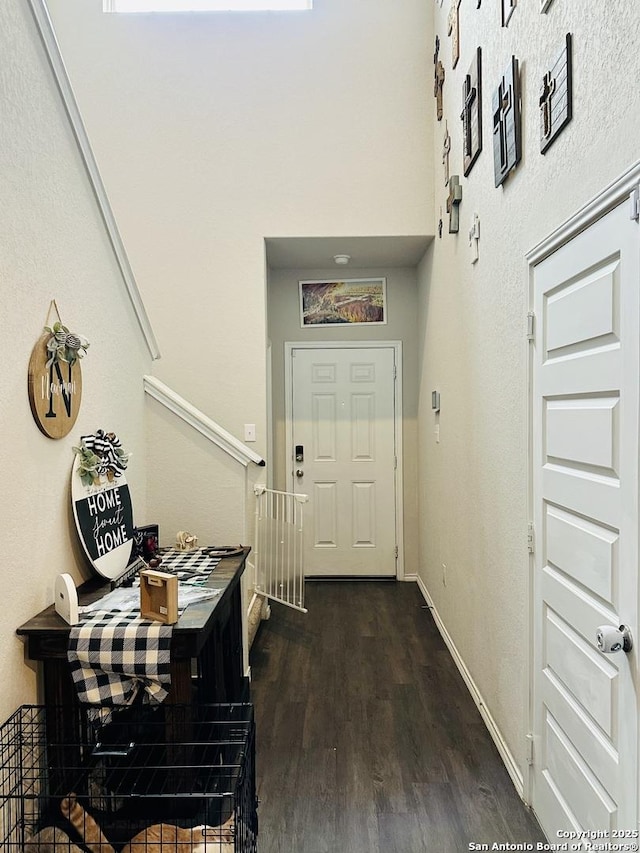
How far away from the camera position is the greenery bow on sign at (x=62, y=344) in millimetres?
1815

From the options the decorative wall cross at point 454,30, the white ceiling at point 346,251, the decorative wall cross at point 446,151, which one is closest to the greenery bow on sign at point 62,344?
the white ceiling at point 346,251

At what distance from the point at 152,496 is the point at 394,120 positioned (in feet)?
9.52

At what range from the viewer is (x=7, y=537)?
1600 mm

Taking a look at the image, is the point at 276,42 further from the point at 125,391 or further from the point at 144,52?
the point at 125,391

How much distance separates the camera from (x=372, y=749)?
2.43m

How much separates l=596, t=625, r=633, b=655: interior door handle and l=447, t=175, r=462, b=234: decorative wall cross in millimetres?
2363

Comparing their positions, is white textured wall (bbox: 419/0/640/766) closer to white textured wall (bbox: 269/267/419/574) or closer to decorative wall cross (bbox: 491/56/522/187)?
decorative wall cross (bbox: 491/56/522/187)

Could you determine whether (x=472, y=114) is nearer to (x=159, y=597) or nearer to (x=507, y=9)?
(x=507, y=9)

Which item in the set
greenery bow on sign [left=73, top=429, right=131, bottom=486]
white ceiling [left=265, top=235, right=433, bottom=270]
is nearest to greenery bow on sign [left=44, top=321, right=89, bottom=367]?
greenery bow on sign [left=73, top=429, right=131, bottom=486]

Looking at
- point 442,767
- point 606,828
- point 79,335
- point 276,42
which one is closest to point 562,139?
point 79,335

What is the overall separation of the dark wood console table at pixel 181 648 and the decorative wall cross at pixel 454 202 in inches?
86.3

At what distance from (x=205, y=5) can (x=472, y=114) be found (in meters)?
2.36

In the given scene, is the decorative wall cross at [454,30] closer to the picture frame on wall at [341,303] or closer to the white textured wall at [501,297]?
the white textured wall at [501,297]

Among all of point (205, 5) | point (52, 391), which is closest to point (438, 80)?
→ point (205, 5)
